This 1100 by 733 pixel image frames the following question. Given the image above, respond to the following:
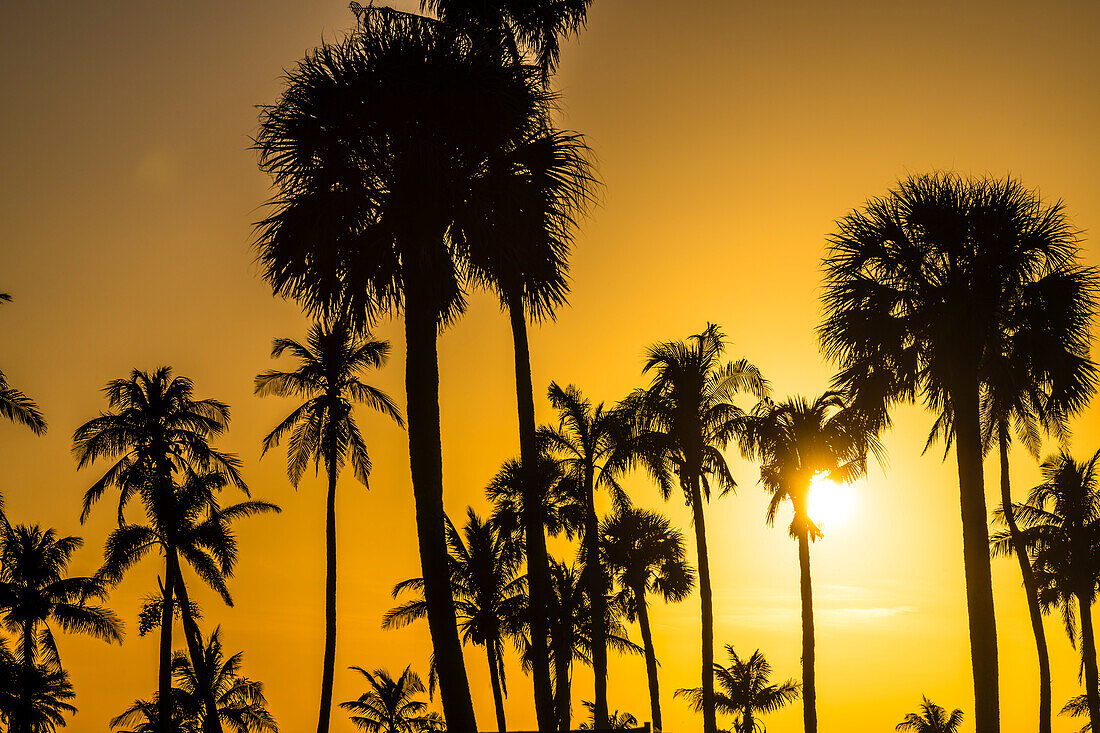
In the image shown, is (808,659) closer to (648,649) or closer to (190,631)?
(648,649)

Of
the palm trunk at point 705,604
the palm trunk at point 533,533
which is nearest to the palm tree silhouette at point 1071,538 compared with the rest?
the palm trunk at point 705,604

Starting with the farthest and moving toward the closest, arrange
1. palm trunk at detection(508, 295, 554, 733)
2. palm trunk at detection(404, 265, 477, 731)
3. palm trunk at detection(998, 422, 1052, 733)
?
palm trunk at detection(998, 422, 1052, 733), palm trunk at detection(508, 295, 554, 733), palm trunk at detection(404, 265, 477, 731)

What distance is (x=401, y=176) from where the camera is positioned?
1870 cm

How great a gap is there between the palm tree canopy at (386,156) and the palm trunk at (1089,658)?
117ft

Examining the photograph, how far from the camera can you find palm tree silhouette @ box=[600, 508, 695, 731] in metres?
50.2

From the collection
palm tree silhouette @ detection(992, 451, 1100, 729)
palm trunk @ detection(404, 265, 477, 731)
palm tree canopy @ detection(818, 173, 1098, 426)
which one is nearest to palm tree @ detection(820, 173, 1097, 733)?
palm tree canopy @ detection(818, 173, 1098, 426)

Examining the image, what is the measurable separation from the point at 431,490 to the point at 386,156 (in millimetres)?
5938

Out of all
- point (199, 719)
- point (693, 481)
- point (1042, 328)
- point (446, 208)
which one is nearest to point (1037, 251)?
point (1042, 328)

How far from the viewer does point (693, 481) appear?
4053 centimetres

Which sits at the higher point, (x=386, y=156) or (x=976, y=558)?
(x=386, y=156)

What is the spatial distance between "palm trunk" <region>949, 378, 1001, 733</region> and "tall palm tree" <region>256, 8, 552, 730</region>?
435 inches

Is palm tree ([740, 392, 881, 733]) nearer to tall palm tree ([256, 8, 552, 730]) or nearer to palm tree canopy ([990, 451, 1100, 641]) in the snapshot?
palm tree canopy ([990, 451, 1100, 641])

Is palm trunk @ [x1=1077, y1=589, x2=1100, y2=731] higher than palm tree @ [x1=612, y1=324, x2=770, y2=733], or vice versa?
palm tree @ [x1=612, y1=324, x2=770, y2=733]

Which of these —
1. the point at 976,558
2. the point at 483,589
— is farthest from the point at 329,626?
the point at 976,558
